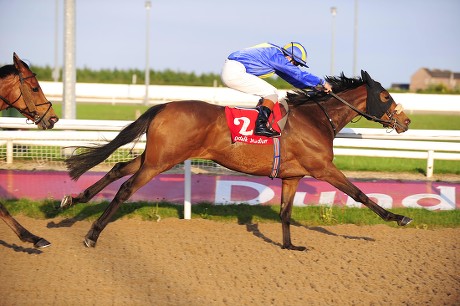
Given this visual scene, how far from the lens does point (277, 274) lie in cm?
518

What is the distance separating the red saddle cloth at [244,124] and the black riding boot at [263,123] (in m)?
0.06

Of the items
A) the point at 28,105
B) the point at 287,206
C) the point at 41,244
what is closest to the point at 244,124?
the point at 287,206

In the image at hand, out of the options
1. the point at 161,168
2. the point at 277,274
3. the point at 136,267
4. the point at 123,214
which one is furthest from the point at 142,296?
the point at 123,214

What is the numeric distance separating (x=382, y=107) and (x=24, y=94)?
3618mm

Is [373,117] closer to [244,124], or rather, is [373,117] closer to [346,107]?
[346,107]

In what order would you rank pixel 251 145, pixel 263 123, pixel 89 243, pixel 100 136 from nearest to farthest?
pixel 89 243
pixel 263 123
pixel 251 145
pixel 100 136

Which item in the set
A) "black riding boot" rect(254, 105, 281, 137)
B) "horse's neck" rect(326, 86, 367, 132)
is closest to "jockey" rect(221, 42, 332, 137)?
"black riding boot" rect(254, 105, 281, 137)

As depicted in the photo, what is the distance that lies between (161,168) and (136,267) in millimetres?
1055

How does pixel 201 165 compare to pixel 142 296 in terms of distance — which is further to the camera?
pixel 201 165

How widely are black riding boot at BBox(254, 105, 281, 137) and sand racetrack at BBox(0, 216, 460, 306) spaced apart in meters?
1.13

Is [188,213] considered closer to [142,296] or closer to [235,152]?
[235,152]

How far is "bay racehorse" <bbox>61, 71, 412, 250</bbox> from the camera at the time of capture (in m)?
5.85

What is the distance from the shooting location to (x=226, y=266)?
17.6 feet

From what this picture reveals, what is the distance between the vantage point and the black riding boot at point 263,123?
5973mm
